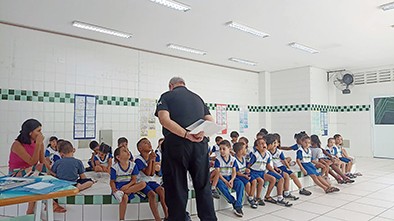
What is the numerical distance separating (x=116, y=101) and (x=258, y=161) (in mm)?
3575

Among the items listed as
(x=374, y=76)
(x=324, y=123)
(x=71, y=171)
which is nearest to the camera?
(x=71, y=171)

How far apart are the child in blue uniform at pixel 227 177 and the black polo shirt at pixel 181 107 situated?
129 centimetres

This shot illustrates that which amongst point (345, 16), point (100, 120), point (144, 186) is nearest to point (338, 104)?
point (345, 16)

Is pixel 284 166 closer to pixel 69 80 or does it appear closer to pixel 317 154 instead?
pixel 317 154

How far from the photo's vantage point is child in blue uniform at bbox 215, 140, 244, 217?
11.6ft

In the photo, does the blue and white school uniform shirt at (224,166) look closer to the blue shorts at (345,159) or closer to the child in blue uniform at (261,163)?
the child in blue uniform at (261,163)

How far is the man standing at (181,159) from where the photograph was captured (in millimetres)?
2430

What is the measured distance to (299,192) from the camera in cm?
451

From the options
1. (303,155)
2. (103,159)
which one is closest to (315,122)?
(303,155)

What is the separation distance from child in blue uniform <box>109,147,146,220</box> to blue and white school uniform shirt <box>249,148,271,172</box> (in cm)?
174

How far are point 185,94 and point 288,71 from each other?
7.40 meters

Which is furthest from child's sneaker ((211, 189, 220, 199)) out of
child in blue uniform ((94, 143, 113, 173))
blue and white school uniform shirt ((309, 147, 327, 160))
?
blue and white school uniform shirt ((309, 147, 327, 160))

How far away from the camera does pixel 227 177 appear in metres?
3.73

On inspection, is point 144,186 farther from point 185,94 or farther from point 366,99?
point 366,99
